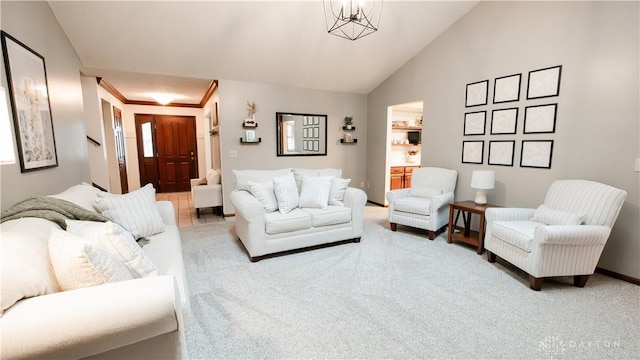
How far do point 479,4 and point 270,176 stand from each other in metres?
3.36

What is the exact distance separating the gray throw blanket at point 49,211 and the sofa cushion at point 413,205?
3.07m

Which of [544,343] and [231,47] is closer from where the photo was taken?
[544,343]

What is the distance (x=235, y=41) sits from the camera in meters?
3.47

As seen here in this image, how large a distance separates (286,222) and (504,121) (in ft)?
9.19

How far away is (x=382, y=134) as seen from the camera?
512cm

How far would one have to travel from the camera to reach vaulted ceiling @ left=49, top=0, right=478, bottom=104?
9.40ft

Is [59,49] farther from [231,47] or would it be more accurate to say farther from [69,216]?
[69,216]

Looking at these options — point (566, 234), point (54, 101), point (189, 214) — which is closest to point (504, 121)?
point (566, 234)

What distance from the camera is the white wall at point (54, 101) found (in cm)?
172

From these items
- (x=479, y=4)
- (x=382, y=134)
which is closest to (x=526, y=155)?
(x=479, y=4)

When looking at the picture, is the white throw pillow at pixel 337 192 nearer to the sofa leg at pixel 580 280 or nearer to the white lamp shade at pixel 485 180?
the white lamp shade at pixel 485 180

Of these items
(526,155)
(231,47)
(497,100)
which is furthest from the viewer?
(231,47)

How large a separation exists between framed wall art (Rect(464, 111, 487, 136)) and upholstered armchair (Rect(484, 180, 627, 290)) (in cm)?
113

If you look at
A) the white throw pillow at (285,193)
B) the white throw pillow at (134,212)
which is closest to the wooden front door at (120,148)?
the white throw pillow at (134,212)
